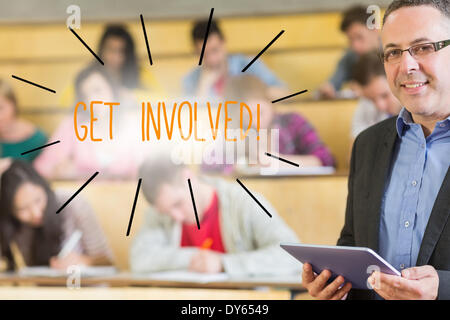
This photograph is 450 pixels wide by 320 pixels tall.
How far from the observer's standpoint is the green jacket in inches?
61.4

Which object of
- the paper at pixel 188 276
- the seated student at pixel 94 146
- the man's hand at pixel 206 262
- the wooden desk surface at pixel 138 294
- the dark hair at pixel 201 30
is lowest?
the paper at pixel 188 276

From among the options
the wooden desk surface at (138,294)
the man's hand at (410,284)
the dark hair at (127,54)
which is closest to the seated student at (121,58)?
the dark hair at (127,54)

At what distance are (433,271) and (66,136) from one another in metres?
1.78

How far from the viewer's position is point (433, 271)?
75cm

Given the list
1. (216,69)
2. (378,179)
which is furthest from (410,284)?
(216,69)

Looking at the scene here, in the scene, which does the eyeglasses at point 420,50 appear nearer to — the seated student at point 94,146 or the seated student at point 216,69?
the seated student at point 94,146

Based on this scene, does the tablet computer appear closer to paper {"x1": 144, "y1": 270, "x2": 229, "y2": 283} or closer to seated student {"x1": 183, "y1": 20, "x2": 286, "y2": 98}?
paper {"x1": 144, "y1": 270, "x2": 229, "y2": 283}

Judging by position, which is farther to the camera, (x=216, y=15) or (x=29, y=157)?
(x=216, y=15)

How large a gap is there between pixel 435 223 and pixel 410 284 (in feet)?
0.34

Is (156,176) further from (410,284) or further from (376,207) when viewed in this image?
(410,284)

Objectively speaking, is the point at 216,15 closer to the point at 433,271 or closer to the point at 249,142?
the point at 249,142

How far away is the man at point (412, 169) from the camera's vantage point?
79 cm

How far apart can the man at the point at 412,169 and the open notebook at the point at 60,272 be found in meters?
0.90
